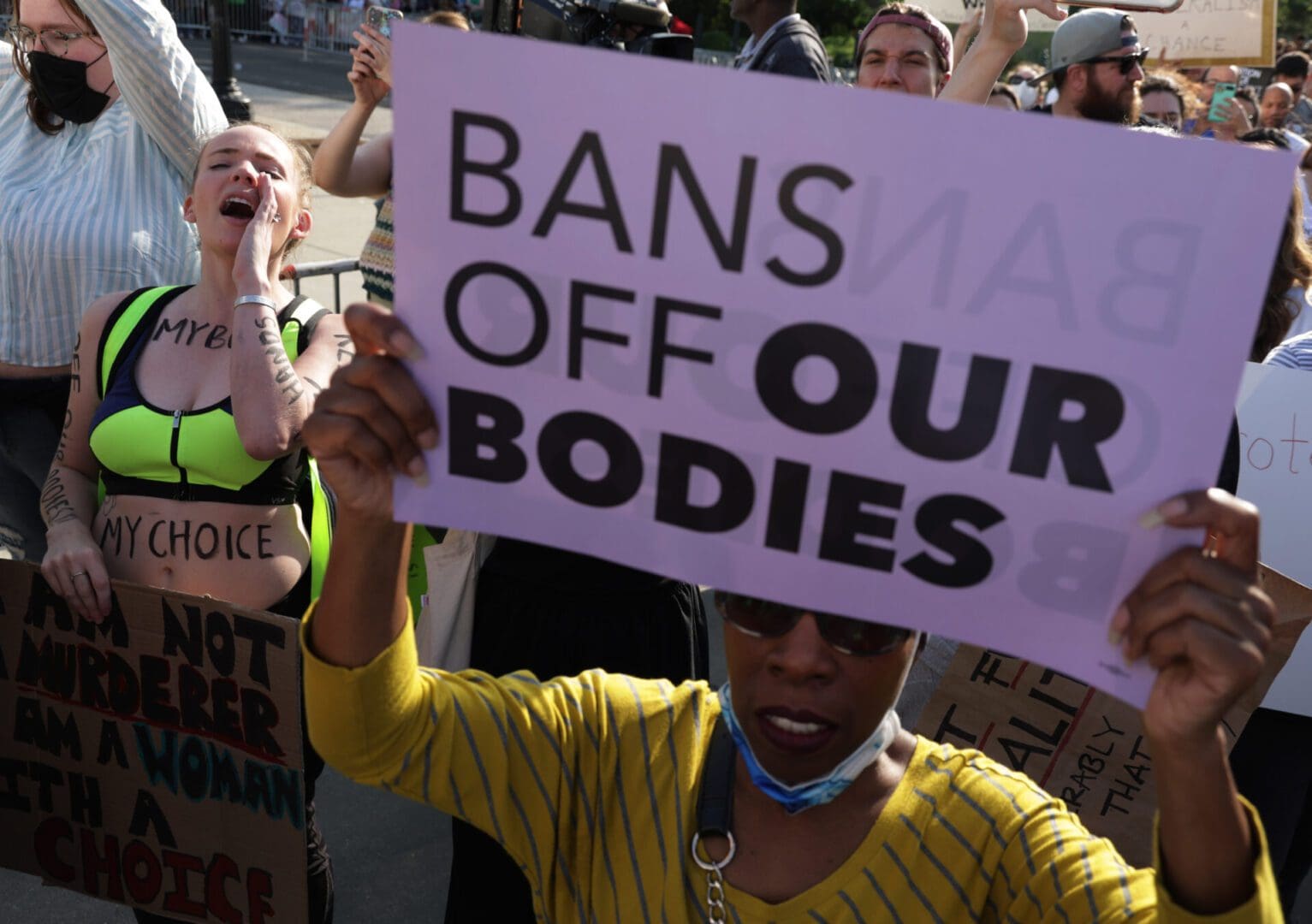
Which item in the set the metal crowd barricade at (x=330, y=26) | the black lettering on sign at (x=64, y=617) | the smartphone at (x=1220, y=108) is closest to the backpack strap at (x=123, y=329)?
the black lettering on sign at (x=64, y=617)

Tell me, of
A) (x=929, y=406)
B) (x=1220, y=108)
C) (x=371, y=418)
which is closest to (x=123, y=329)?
(x=371, y=418)

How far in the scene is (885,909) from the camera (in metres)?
1.59

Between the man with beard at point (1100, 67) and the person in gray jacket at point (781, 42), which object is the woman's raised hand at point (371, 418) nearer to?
the person in gray jacket at point (781, 42)

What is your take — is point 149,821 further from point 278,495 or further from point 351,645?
point 351,645

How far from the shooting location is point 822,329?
4.51 feet

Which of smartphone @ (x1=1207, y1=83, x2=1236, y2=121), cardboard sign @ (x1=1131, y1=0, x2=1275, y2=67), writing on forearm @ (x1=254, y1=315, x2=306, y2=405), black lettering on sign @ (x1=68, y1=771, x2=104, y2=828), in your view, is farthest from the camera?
smartphone @ (x1=1207, y1=83, x2=1236, y2=121)

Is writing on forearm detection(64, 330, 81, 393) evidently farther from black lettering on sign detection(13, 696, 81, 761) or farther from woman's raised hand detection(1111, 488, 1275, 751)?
woman's raised hand detection(1111, 488, 1275, 751)

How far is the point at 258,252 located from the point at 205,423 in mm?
381

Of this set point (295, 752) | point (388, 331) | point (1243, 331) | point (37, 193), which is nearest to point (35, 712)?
point (295, 752)

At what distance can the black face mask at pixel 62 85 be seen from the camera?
338 centimetres

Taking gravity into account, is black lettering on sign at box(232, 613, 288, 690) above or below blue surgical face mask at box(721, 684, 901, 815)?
below

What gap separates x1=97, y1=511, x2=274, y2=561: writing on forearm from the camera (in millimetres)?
2697

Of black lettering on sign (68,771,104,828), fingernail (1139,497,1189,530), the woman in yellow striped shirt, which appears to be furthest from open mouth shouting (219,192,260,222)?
fingernail (1139,497,1189,530)

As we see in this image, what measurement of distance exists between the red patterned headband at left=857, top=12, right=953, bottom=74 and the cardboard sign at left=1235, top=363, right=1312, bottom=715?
5.34ft
